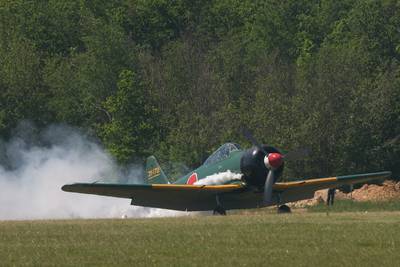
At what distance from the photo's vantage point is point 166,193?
3247 cm

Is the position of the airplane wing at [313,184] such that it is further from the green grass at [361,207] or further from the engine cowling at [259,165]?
the green grass at [361,207]

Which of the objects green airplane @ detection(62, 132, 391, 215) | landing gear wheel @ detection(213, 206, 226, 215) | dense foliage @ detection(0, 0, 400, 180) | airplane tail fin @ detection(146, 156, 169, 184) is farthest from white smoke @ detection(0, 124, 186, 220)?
landing gear wheel @ detection(213, 206, 226, 215)

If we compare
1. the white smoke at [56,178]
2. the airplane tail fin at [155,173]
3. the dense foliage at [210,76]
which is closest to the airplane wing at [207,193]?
the airplane tail fin at [155,173]

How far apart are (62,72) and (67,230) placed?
48.9 m

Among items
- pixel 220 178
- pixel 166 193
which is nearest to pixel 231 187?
pixel 220 178

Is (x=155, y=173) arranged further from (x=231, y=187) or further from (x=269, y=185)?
(x=269, y=185)

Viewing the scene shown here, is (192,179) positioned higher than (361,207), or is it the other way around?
(192,179)

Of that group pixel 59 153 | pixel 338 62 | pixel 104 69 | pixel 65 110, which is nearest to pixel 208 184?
pixel 59 153

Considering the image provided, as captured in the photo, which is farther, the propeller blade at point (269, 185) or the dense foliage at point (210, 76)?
the dense foliage at point (210, 76)

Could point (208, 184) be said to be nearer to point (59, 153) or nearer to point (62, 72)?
point (59, 153)

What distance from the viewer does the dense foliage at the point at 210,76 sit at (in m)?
53.6

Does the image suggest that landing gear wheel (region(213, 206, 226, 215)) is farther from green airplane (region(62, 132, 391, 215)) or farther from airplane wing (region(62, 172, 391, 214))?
airplane wing (region(62, 172, 391, 214))

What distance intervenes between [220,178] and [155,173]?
4617 millimetres

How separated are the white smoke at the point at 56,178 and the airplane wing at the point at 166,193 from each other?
2.81 meters
